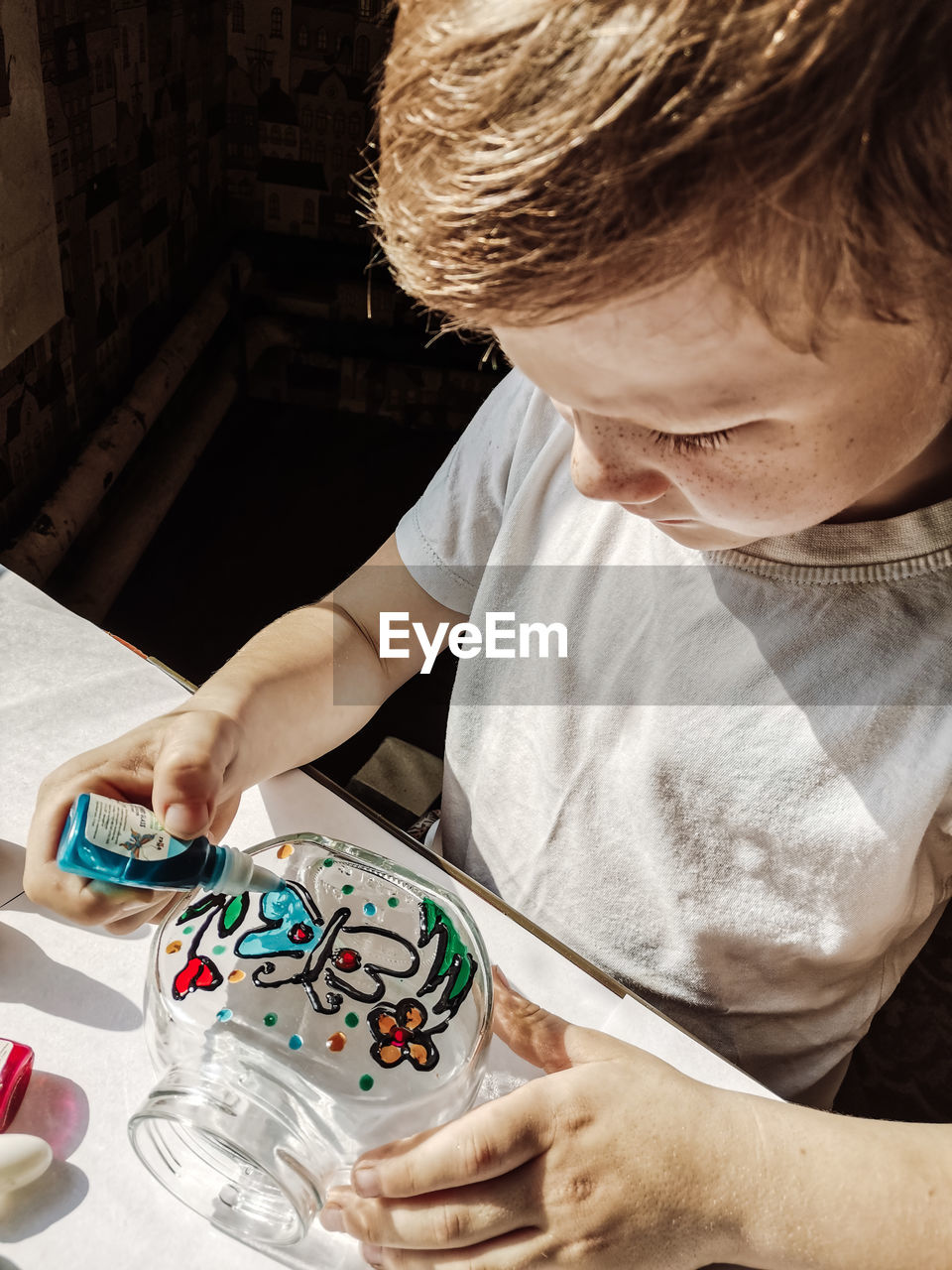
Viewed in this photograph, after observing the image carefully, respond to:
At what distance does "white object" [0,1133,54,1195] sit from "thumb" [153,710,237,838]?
147mm

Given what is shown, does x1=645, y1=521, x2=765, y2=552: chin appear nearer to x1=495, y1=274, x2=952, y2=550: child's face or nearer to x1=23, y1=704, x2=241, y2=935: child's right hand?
x1=495, y1=274, x2=952, y2=550: child's face

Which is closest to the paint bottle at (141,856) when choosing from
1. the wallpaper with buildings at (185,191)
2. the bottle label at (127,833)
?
the bottle label at (127,833)

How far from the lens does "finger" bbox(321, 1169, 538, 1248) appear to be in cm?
42

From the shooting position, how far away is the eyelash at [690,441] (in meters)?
0.40

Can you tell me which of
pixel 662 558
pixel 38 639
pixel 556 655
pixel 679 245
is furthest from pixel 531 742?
pixel 679 245

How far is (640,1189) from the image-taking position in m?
0.44

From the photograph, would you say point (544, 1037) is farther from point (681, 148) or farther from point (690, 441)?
point (681, 148)

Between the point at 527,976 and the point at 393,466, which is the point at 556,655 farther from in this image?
the point at 393,466

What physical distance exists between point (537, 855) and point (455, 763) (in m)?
0.11

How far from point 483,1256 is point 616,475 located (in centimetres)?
35

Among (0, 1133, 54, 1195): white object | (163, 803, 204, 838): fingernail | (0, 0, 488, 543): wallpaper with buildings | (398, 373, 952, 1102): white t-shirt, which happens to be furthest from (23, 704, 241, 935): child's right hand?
(0, 0, 488, 543): wallpaper with buildings

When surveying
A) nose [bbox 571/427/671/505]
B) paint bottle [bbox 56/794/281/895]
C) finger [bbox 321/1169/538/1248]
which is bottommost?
finger [bbox 321/1169/538/1248]

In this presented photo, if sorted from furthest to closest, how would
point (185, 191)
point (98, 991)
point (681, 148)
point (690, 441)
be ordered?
1. point (185, 191)
2. point (98, 991)
3. point (690, 441)
4. point (681, 148)

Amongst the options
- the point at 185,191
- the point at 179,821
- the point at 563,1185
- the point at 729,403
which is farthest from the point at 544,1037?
the point at 185,191
